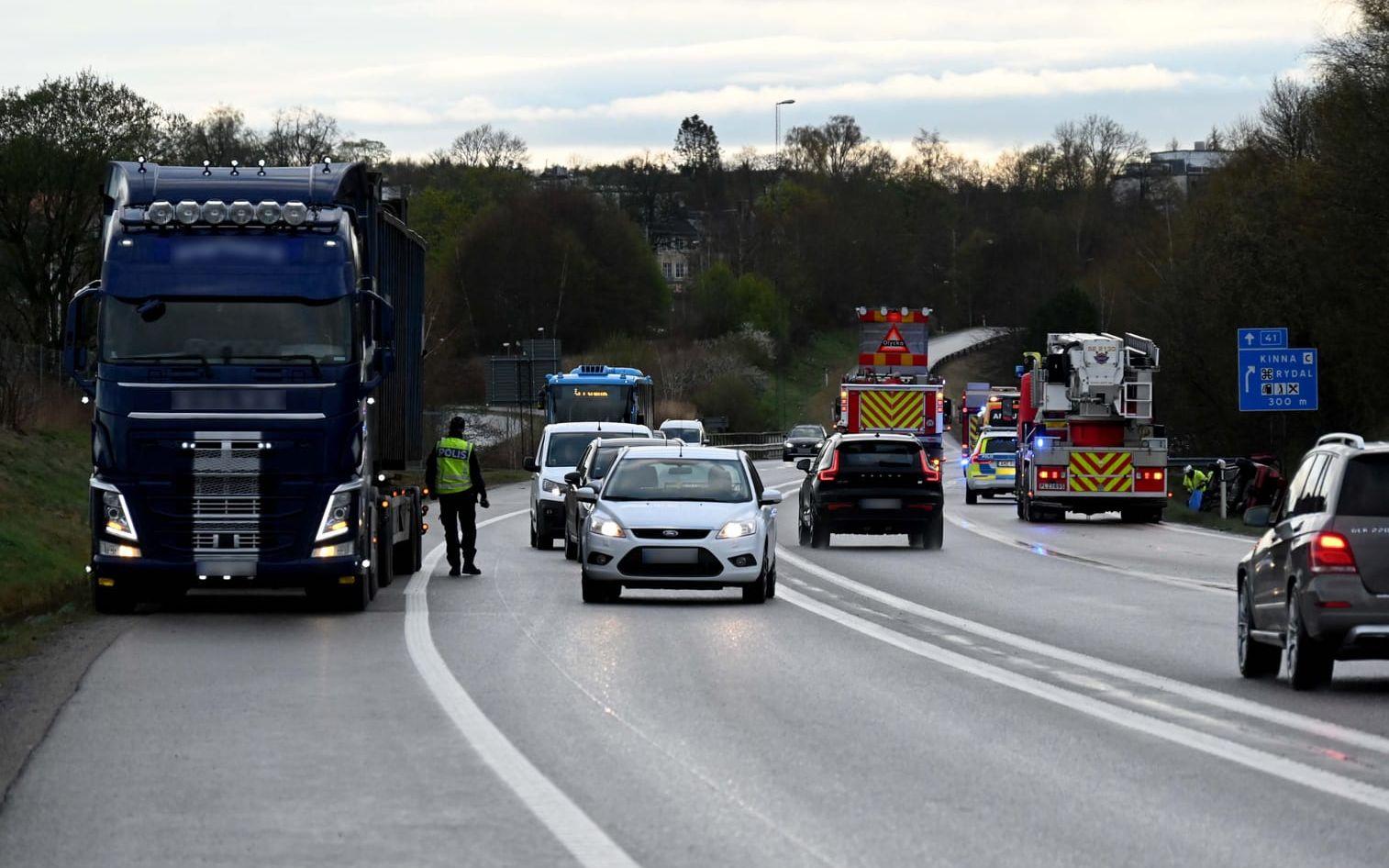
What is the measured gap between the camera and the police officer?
26.8 m

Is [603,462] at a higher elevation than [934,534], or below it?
higher

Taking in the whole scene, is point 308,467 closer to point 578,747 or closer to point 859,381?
point 578,747

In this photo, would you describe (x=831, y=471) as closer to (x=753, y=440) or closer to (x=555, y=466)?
(x=555, y=466)

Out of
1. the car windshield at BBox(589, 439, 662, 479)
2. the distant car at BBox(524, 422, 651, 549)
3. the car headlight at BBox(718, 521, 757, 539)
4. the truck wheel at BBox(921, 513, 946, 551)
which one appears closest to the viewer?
the car headlight at BBox(718, 521, 757, 539)

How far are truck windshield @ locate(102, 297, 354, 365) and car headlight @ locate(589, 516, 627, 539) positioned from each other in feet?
11.1

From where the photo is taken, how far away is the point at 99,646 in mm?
17344

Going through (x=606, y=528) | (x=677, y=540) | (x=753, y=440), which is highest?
(x=606, y=528)

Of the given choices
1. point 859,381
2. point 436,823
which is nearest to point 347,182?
point 436,823

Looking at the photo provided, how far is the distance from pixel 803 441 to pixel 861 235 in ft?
196

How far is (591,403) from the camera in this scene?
48781mm

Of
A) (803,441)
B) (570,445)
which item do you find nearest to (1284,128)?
(803,441)

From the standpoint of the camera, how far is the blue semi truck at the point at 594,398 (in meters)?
48.7

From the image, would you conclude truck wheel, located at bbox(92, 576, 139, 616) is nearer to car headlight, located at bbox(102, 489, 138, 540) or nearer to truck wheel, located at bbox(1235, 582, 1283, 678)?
car headlight, located at bbox(102, 489, 138, 540)

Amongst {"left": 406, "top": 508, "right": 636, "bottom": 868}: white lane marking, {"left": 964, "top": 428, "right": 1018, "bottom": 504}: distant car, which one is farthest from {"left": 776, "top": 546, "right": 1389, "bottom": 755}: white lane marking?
{"left": 964, "top": 428, "right": 1018, "bottom": 504}: distant car
